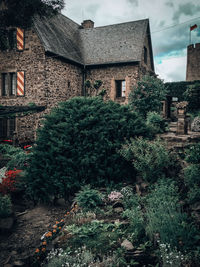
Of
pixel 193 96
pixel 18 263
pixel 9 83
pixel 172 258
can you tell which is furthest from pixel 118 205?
pixel 9 83

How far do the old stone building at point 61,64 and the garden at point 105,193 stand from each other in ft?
20.4

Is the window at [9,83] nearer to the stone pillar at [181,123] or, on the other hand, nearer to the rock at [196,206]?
the stone pillar at [181,123]

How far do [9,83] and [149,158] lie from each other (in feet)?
37.8

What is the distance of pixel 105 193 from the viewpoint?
19.0 feet

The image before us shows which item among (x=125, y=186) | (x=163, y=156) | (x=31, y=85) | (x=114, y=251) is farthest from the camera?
(x=31, y=85)

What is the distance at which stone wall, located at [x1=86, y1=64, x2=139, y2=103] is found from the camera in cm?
1484

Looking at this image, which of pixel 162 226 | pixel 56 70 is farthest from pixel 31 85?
pixel 162 226

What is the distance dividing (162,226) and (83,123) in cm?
339

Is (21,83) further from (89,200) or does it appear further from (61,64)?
(89,200)

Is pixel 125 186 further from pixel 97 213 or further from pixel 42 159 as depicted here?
pixel 42 159

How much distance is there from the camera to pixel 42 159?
6137 millimetres

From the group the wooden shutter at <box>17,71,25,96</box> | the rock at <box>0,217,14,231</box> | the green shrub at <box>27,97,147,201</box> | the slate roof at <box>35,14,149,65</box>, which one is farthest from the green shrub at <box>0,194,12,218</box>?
the slate roof at <box>35,14,149,65</box>

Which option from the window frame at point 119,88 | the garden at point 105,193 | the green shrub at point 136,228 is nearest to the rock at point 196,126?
the garden at point 105,193

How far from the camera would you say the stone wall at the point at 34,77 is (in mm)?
12812
